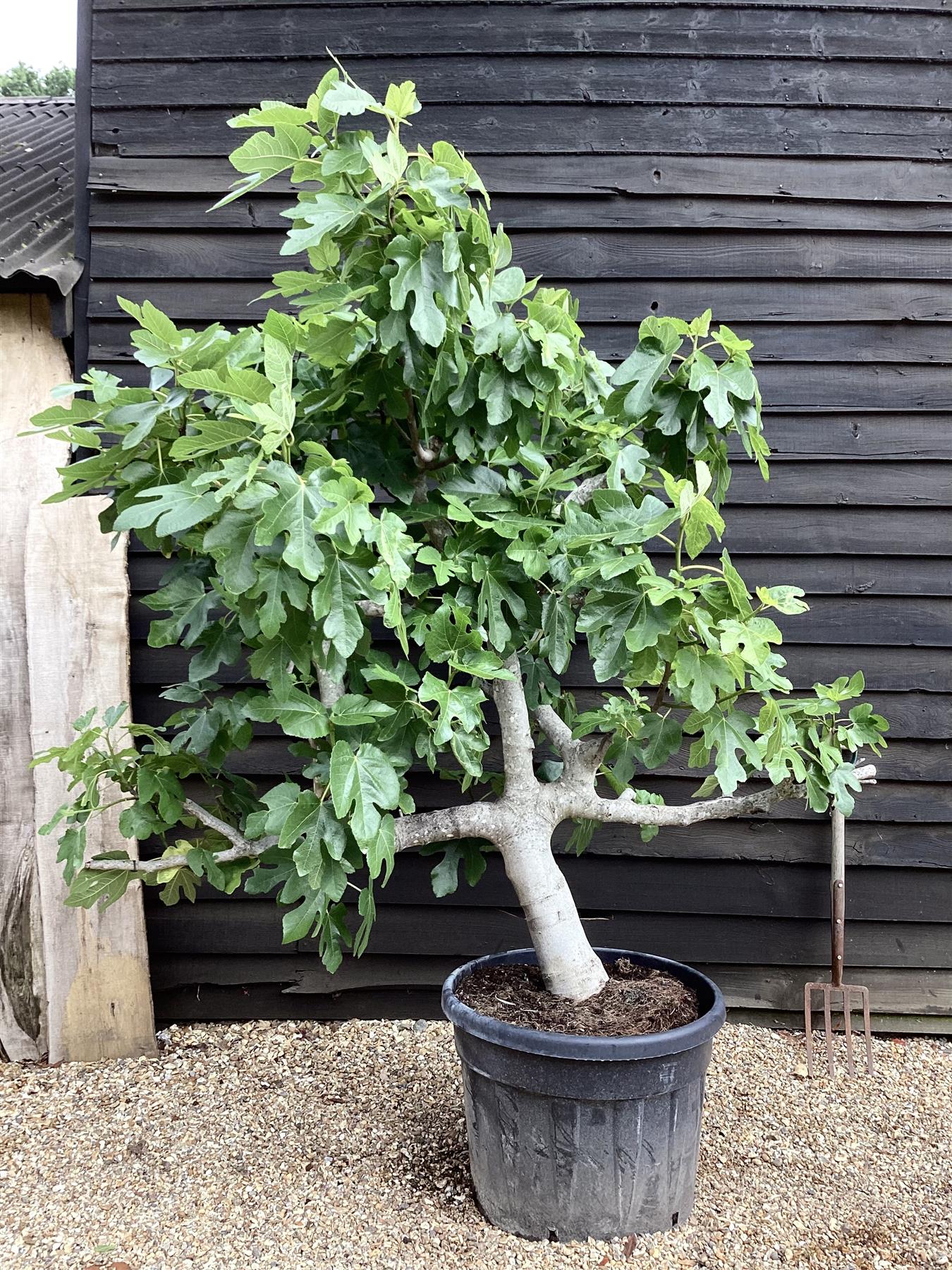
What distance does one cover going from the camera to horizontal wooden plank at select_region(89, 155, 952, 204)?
7.92 feet

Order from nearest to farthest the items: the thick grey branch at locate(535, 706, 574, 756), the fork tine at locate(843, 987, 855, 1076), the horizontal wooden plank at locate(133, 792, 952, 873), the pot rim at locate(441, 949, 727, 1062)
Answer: the pot rim at locate(441, 949, 727, 1062), the thick grey branch at locate(535, 706, 574, 756), the fork tine at locate(843, 987, 855, 1076), the horizontal wooden plank at locate(133, 792, 952, 873)

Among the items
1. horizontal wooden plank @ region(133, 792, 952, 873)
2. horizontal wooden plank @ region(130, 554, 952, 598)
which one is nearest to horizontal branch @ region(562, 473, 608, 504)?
horizontal wooden plank @ region(130, 554, 952, 598)

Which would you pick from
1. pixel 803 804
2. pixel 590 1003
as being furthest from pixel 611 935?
pixel 590 1003

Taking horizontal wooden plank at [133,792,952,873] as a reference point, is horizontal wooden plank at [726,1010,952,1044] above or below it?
below

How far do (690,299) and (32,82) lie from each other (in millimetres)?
17316

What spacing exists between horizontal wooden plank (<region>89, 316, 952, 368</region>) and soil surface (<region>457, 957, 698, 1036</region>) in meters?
1.51

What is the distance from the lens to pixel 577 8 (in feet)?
7.88

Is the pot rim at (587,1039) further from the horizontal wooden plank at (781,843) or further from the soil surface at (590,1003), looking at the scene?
the horizontal wooden plank at (781,843)

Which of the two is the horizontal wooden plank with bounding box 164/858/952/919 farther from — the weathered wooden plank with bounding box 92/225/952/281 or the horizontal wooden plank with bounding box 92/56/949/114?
the horizontal wooden plank with bounding box 92/56/949/114

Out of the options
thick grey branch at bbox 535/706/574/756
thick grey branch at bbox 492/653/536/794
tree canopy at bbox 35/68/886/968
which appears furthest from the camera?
thick grey branch at bbox 535/706/574/756

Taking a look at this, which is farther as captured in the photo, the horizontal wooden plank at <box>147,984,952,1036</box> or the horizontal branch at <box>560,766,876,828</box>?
the horizontal wooden plank at <box>147,984,952,1036</box>

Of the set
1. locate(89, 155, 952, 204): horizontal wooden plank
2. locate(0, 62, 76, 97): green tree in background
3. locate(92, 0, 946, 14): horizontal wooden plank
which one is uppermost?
locate(0, 62, 76, 97): green tree in background

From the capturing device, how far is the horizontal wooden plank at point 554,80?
94.7 inches

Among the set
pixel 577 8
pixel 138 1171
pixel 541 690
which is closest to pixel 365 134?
pixel 541 690
